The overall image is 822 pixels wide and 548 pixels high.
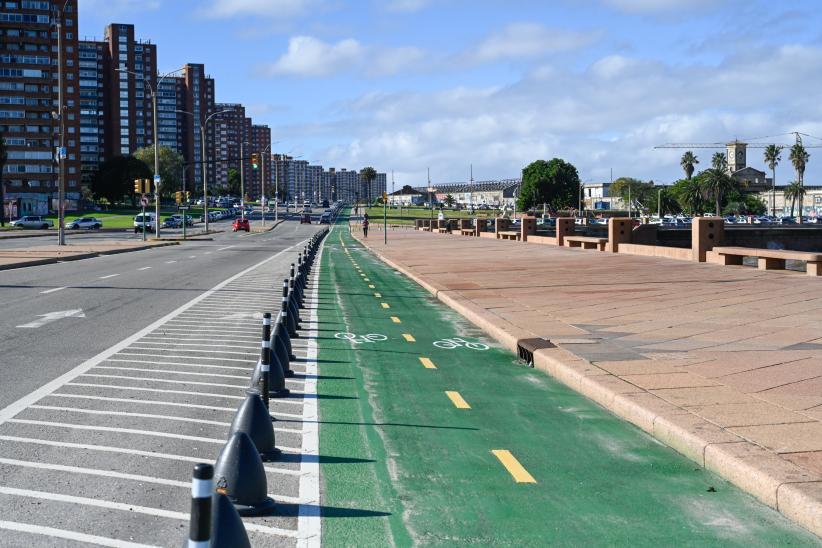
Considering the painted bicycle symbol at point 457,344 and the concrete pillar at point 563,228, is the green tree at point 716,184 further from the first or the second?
the painted bicycle symbol at point 457,344

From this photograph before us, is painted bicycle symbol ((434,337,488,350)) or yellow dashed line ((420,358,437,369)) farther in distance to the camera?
painted bicycle symbol ((434,337,488,350))

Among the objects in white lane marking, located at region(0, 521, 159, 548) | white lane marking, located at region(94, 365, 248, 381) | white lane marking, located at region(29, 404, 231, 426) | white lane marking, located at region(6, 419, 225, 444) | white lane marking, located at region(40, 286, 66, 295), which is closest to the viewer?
white lane marking, located at region(0, 521, 159, 548)

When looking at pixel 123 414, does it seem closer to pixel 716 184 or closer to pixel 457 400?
pixel 457 400

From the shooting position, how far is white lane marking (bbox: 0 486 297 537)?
5.86 meters

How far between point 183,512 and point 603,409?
16.0ft

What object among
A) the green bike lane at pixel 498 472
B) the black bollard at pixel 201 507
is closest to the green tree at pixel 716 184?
the green bike lane at pixel 498 472

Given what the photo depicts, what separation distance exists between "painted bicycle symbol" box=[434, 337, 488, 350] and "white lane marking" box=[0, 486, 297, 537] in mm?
7949

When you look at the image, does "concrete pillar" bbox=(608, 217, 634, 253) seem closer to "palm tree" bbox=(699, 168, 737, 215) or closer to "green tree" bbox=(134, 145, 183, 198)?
"palm tree" bbox=(699, 168, 737, 215)

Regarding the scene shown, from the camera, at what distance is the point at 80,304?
63.7 ft

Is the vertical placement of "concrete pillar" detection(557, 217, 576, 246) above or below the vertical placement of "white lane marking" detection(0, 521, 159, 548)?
above

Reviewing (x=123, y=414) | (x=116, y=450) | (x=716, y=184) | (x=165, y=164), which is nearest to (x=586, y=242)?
(x=123, y=414)

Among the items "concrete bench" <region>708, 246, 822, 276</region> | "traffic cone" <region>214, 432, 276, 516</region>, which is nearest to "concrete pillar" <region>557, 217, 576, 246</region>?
"concrete bench" <region>708, 246, 822, 276</region>

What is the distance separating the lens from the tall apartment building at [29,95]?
479ft

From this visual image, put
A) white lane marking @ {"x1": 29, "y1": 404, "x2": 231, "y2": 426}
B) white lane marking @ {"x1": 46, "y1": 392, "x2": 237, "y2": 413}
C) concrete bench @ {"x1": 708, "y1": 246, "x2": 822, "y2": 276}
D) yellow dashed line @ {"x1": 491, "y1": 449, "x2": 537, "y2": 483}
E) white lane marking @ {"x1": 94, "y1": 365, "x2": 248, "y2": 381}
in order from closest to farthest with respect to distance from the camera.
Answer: yellow dashed line @ {"x1": 491, "y1": 449, "x2": 537, "y2": 483}, white lane marking @ {"x1": 29, "y1": 404, "x2": 231, "y2": 426}, white lane marking @ {"x1": 46, "y1": 392, "x2": 237, "y2": 413}, white lane marking @ {"x1": 94, "y1": 365, "x2": 248, "y2": 381}, concrete bench @ {"x1": 708, "y1": 246, "x2": 822, "y2": 276}
